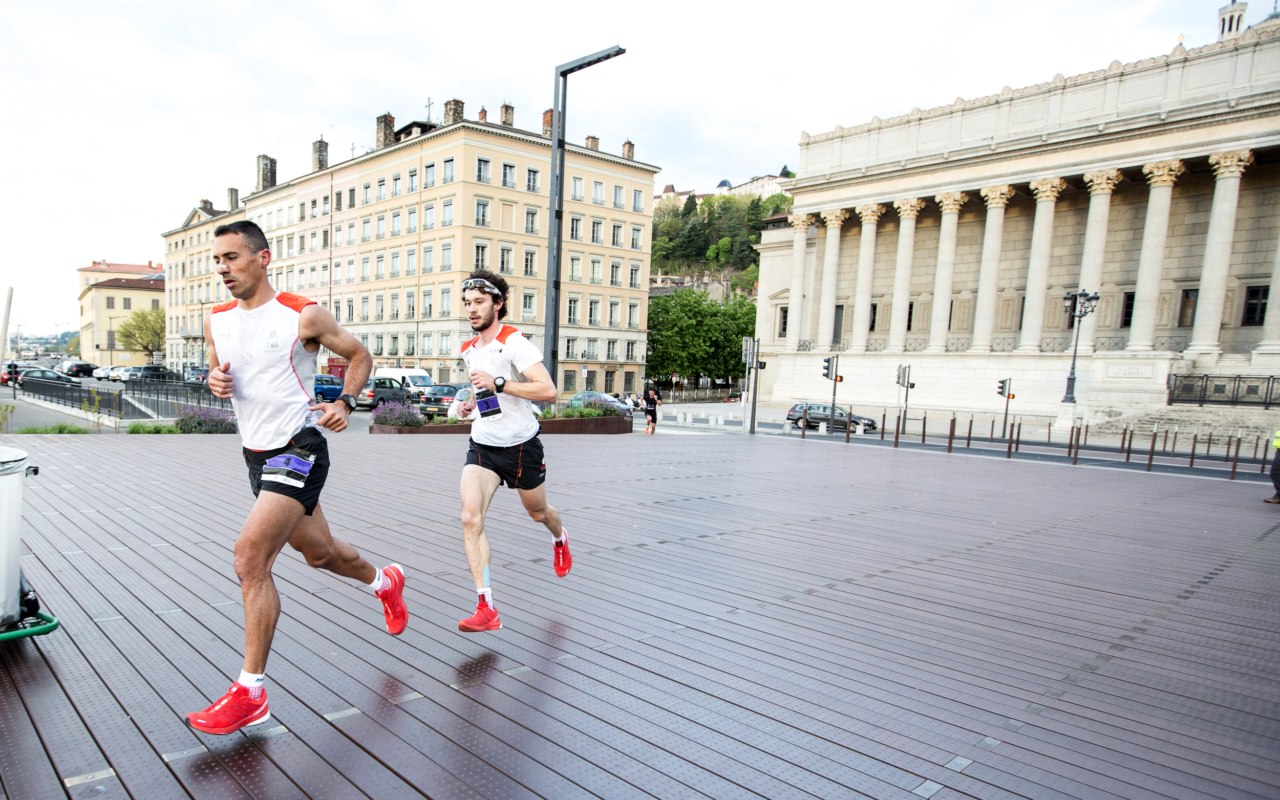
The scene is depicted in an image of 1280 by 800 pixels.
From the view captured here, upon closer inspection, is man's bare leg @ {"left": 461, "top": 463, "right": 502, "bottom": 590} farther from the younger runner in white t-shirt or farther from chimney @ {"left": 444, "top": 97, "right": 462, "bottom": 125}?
chimney @ {"left": 444, "top": 97, "right": 462, "bottom": 125}

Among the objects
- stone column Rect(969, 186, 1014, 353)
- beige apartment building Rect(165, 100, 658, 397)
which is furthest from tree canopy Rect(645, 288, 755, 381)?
stone column Rect(969, 186, 1014, 353)

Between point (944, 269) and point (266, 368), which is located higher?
point (944, 269)

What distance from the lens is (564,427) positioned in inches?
762

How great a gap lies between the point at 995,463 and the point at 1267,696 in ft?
45.8

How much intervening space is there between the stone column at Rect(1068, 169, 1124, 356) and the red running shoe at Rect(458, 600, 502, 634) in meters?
40.4

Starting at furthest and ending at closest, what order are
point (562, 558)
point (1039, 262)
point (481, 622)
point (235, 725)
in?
point (1039, 262), point (562, 558), point (481, 622), point (235, 725)

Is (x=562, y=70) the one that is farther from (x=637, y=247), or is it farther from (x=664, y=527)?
(x=637, y=247)

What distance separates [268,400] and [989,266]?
44.2 meters

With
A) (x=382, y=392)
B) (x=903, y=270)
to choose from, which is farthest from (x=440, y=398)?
(x=903, y=270)

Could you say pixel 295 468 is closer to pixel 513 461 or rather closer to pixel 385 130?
pixel 513 461

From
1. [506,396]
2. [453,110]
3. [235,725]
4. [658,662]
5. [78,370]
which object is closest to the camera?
[235,725]

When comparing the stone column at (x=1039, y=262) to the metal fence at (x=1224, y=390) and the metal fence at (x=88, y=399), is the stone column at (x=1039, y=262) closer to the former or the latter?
the metal fence at (x=1224, y=390)

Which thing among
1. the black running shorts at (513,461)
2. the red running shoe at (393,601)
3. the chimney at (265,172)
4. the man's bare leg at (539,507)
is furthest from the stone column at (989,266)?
the chimney at (265,172)

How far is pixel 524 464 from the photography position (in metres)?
4.44
